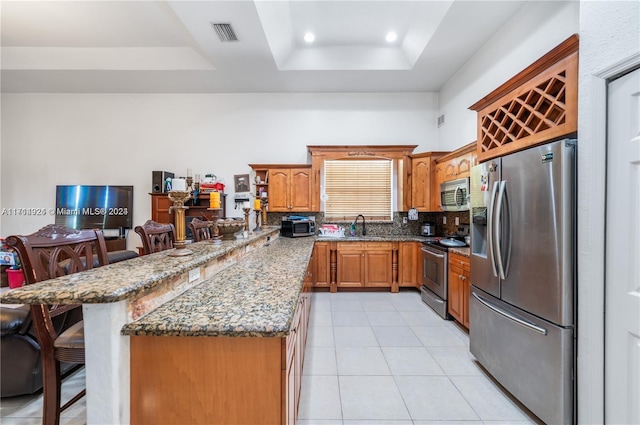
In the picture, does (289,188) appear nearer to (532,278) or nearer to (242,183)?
(242,183)

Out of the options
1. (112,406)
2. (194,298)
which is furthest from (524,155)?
(112,406)

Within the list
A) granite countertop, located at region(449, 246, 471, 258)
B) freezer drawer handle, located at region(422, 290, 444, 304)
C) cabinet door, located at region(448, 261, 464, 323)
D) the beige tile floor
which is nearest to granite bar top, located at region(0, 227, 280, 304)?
the beige tile floor

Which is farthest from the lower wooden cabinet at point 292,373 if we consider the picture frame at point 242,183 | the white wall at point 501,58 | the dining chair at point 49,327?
the picture frame at point 242,183

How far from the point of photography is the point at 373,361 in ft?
7.59

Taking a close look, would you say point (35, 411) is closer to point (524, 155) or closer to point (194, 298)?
point (194, 298)

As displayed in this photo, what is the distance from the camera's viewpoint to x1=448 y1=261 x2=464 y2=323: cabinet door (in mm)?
2913

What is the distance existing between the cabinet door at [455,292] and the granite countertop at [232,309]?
2103 mm

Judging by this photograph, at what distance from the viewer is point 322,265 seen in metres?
4.24

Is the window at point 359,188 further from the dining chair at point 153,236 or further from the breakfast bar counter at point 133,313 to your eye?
the breakfast bar counter at point 133,313

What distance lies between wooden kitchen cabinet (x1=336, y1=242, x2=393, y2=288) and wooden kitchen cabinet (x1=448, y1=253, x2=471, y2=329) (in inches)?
A: 46.6

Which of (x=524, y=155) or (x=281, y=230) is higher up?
(x=524, y=155)

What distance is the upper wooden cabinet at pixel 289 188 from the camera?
4539 mm

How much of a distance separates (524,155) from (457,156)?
1.96 meters

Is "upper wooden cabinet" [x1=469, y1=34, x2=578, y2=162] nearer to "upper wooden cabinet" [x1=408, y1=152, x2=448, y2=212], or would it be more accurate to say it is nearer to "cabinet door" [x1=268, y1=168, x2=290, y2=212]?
"upper wooden cabinet" [x1=408, y1=152, x2=448, y2=212]
